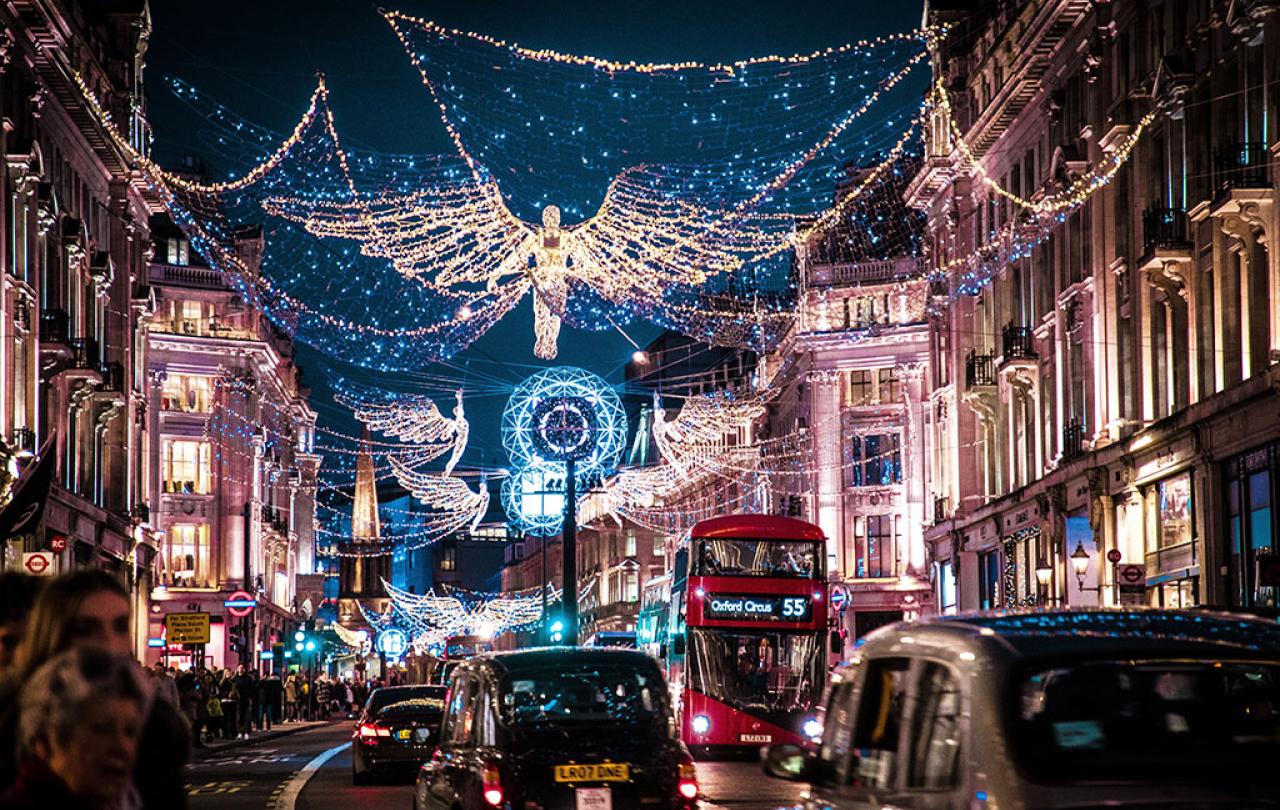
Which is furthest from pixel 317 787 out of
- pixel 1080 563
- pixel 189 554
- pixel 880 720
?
pixel 189 554

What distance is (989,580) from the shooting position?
55.1 metres

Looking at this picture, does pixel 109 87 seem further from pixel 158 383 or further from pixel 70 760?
pixel 70 760

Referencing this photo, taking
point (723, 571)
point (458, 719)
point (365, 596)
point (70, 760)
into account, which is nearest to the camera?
point (70, 760)

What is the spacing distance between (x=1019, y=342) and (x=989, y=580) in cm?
828

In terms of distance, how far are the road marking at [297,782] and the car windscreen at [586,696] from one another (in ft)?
29.3

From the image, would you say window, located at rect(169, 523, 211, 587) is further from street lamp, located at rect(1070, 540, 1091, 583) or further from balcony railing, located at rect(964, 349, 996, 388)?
street lamp, located at rect(1070, 540, 1091, 583)

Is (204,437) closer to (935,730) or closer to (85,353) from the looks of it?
(85,353)

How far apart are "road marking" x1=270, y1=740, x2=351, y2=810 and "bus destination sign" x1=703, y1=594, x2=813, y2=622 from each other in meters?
6.76

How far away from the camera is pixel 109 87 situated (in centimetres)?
5450

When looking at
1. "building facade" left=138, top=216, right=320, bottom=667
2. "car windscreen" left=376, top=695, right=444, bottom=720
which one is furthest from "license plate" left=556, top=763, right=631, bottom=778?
"building facade" left=138, top=216, right=320, bottom=667

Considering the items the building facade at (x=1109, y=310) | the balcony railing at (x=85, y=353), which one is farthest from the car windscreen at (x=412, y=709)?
the balcony railing at (x=85, y=353)

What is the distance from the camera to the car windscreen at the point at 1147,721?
684 centimetres

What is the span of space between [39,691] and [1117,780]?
3862 mm

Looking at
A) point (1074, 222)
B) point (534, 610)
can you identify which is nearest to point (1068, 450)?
point (1074, 222)
